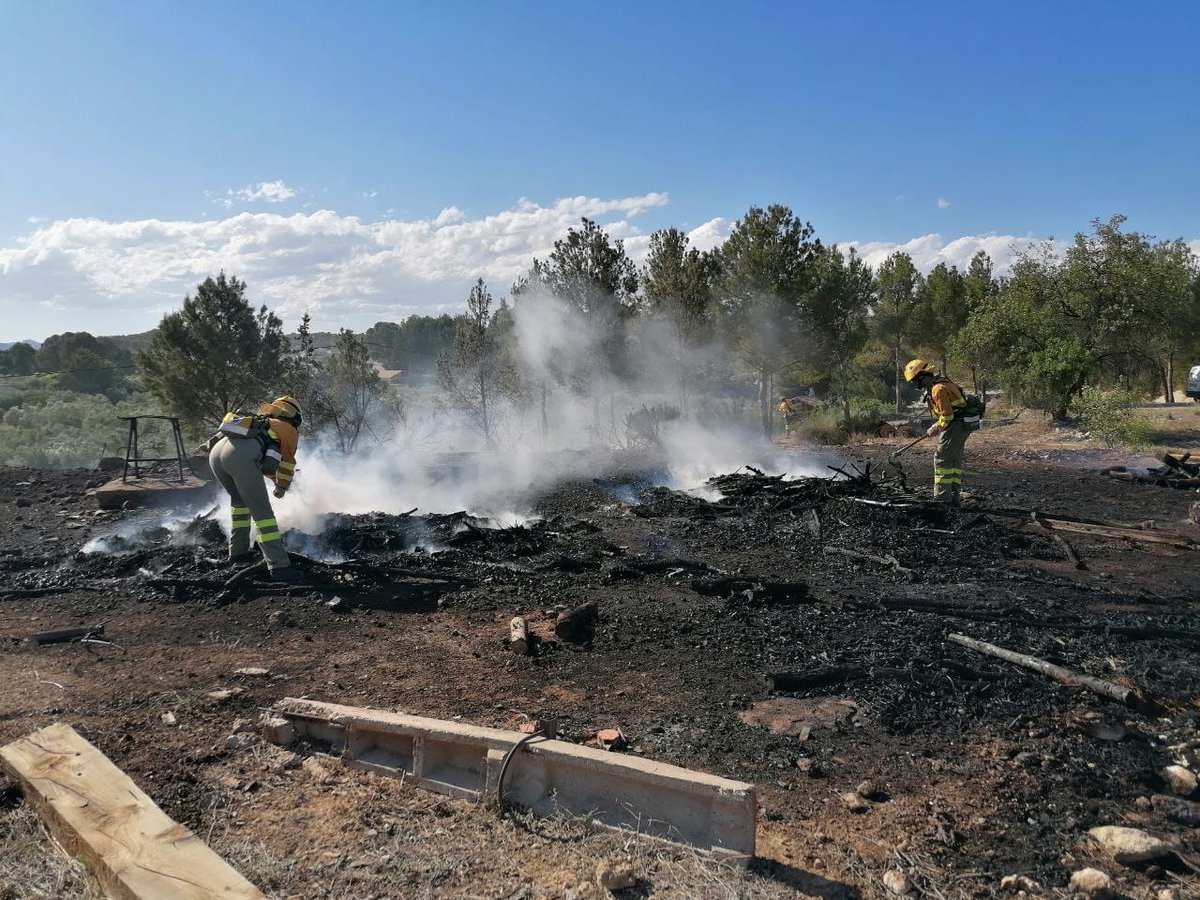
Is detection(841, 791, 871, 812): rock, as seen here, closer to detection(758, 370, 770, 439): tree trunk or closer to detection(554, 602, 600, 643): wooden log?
detection(554, 602, 600, 643): wooden log

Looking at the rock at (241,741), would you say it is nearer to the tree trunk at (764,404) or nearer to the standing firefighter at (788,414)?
the tree trunk at (764,404)

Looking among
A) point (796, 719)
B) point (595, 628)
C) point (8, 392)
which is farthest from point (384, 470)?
point (8, 392)

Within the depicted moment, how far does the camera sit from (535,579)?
24.9 feet

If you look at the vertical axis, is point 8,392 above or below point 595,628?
above

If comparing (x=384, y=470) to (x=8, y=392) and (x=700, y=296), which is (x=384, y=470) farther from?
(x=8, y=392)

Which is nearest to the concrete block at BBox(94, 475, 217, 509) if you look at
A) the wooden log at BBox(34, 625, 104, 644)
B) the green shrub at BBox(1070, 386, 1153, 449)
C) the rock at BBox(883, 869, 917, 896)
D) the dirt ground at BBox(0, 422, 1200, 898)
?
the dirt ground at BBox(0, 422, 1200, 898)

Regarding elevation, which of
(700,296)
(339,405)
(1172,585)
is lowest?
(1172,585)

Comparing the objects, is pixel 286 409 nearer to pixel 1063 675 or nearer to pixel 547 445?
pixel 1063 675

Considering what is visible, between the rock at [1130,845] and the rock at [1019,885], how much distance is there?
16.0 inches

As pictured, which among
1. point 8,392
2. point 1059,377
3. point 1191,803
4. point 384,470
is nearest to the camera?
point 1191,803

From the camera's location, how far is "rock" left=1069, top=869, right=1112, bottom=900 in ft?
8.95

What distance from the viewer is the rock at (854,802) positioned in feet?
11.0

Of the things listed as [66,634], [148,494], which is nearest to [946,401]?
[66,634]

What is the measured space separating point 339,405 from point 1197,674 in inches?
764
